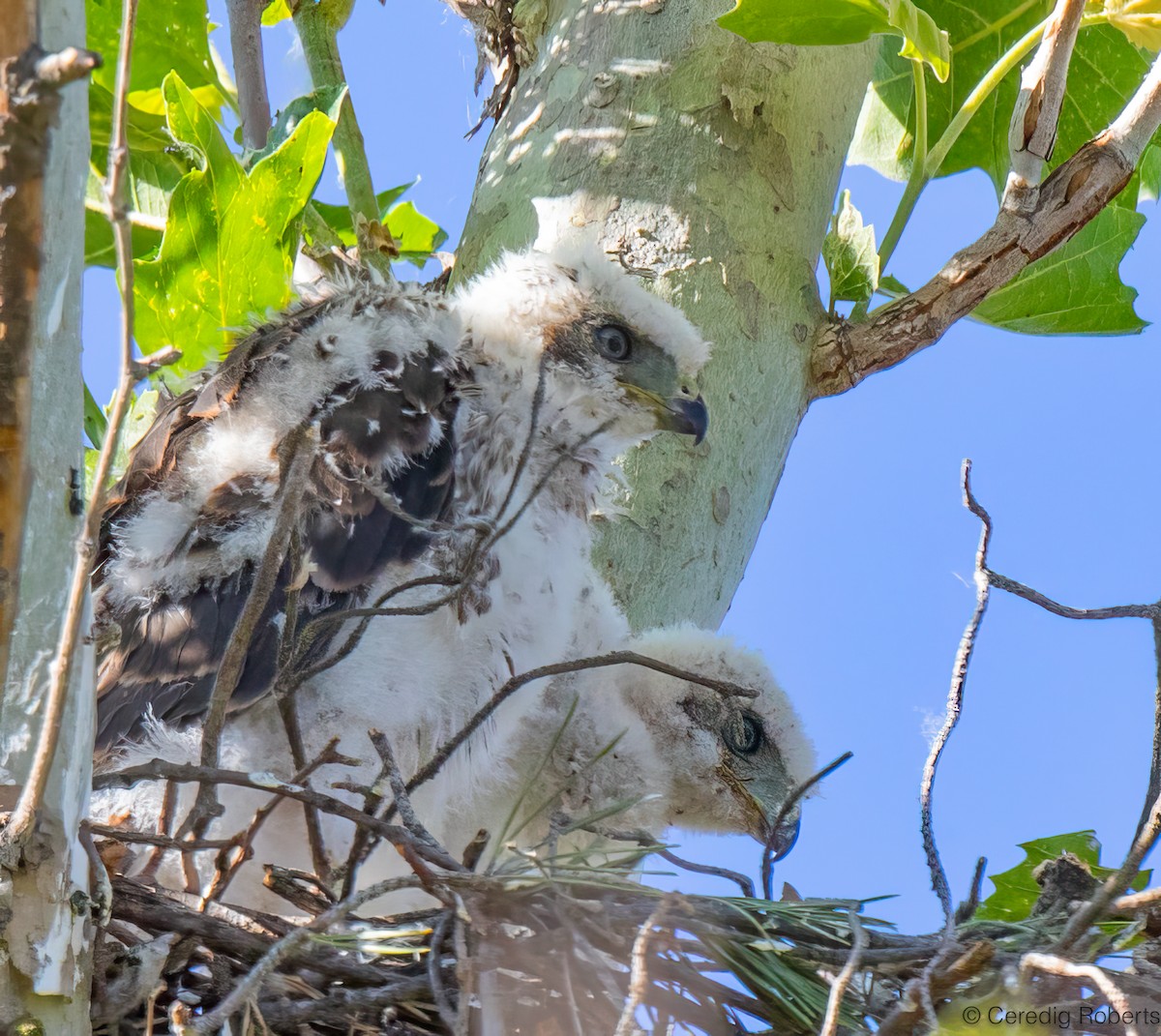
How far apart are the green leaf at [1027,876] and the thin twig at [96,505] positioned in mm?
1798

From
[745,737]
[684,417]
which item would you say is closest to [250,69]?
[684,417]

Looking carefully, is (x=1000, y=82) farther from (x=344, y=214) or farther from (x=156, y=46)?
(x=156, y=46)

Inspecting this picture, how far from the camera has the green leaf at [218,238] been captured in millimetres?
3045

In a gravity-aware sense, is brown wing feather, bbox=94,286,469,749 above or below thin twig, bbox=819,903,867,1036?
above

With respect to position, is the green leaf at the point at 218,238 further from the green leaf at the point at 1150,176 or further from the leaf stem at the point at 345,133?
the green leaf at the point at 1150,176

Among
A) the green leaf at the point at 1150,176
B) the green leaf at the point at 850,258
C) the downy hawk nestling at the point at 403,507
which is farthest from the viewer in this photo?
the green leaf at the point at 1150,176

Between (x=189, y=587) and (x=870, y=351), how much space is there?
63.2 inches

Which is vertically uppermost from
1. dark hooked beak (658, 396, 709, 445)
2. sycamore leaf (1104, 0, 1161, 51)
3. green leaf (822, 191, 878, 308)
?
sycamore leaf (1104, 0, 1161, 51)

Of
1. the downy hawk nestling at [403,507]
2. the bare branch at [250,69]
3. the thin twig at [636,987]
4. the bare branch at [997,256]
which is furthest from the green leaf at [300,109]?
the thin twig at [636,987]

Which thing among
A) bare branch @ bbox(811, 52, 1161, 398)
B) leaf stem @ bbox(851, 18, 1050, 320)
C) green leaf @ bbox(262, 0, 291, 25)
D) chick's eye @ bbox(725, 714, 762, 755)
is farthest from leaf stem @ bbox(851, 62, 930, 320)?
green leaf @ bbox(262, 0, 291, 25)

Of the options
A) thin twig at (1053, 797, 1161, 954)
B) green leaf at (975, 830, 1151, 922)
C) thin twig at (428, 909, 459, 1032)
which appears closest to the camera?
thin twig at (1053, 797, 1161, 954)

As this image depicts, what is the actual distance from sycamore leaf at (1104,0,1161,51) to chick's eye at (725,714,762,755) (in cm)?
172

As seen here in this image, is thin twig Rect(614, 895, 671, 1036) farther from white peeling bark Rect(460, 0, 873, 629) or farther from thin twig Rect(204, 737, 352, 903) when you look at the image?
white peeling bark Rect(460, 0, 873, 629)

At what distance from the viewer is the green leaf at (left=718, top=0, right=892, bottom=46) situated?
2.73 meters
